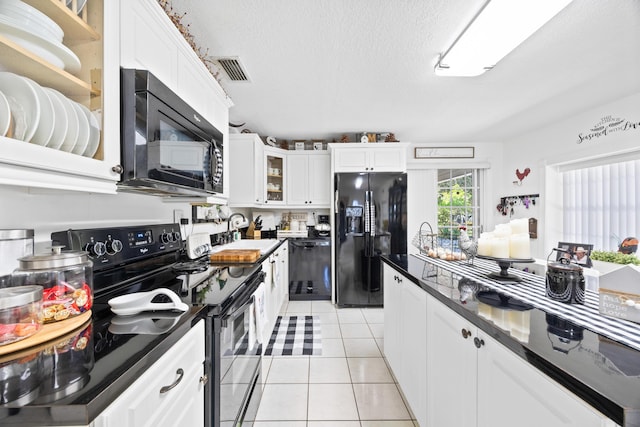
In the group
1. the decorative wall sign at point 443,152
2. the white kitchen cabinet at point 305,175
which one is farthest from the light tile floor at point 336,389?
the decorative wall sign at point 443,152

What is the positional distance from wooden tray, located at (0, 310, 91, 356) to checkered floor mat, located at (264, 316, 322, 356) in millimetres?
1876

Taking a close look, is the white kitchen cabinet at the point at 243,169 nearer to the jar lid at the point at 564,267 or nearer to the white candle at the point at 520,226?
the white candle at the point at 520,226

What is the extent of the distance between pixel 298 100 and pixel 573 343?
272 centimetres

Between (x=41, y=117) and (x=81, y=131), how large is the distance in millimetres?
120

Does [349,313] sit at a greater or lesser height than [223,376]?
lesser

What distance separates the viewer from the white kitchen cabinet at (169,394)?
54 centimetres

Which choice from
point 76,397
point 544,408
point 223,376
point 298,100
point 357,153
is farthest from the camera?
point 357,153

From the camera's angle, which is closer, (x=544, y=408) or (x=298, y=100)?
(x=544, y=408)

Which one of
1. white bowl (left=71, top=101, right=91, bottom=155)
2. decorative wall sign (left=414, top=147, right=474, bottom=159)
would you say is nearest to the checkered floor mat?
white bowl (left=71, top=101, right=91, bottom=155)

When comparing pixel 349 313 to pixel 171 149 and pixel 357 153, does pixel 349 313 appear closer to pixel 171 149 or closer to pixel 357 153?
pixel 357 153

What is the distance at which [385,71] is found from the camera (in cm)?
222

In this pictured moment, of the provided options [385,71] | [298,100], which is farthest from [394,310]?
[298,100]

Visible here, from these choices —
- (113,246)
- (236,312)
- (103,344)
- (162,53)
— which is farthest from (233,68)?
(103,344)

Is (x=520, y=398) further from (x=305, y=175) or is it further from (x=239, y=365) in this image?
(x=305, y=175)
